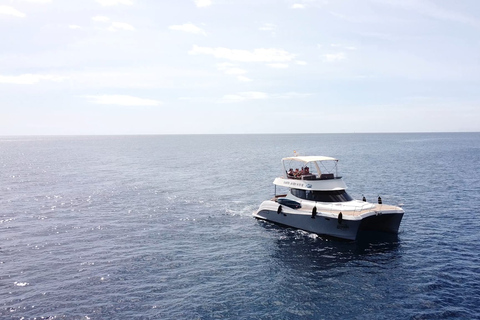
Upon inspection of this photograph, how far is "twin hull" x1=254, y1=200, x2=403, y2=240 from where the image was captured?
33.3 m

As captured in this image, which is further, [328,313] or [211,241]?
[211,241]

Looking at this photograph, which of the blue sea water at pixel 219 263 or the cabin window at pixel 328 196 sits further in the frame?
the cabin window at pixel 328 196

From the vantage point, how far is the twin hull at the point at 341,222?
3331 cm

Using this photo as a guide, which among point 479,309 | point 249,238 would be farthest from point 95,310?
point 479,309

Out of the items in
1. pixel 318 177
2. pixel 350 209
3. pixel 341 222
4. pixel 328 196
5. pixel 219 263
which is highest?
pixel 318 177

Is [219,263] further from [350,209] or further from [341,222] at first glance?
[350,209]

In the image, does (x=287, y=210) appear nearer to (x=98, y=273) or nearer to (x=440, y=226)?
(x=440, y=226)

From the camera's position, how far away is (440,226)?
37812mm

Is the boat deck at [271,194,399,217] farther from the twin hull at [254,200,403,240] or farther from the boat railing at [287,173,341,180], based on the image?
the boat railing at [287,173,341,180]

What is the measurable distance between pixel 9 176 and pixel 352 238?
81.1 metres

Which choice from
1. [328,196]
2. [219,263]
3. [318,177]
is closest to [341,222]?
[328,196]

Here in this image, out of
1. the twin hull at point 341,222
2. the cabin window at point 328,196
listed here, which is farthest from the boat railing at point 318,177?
the twin hull at point 341,222

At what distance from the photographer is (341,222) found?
33.8 meters

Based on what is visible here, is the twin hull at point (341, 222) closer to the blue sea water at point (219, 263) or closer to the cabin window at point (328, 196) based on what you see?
the blue sea water at point (219, 263)
